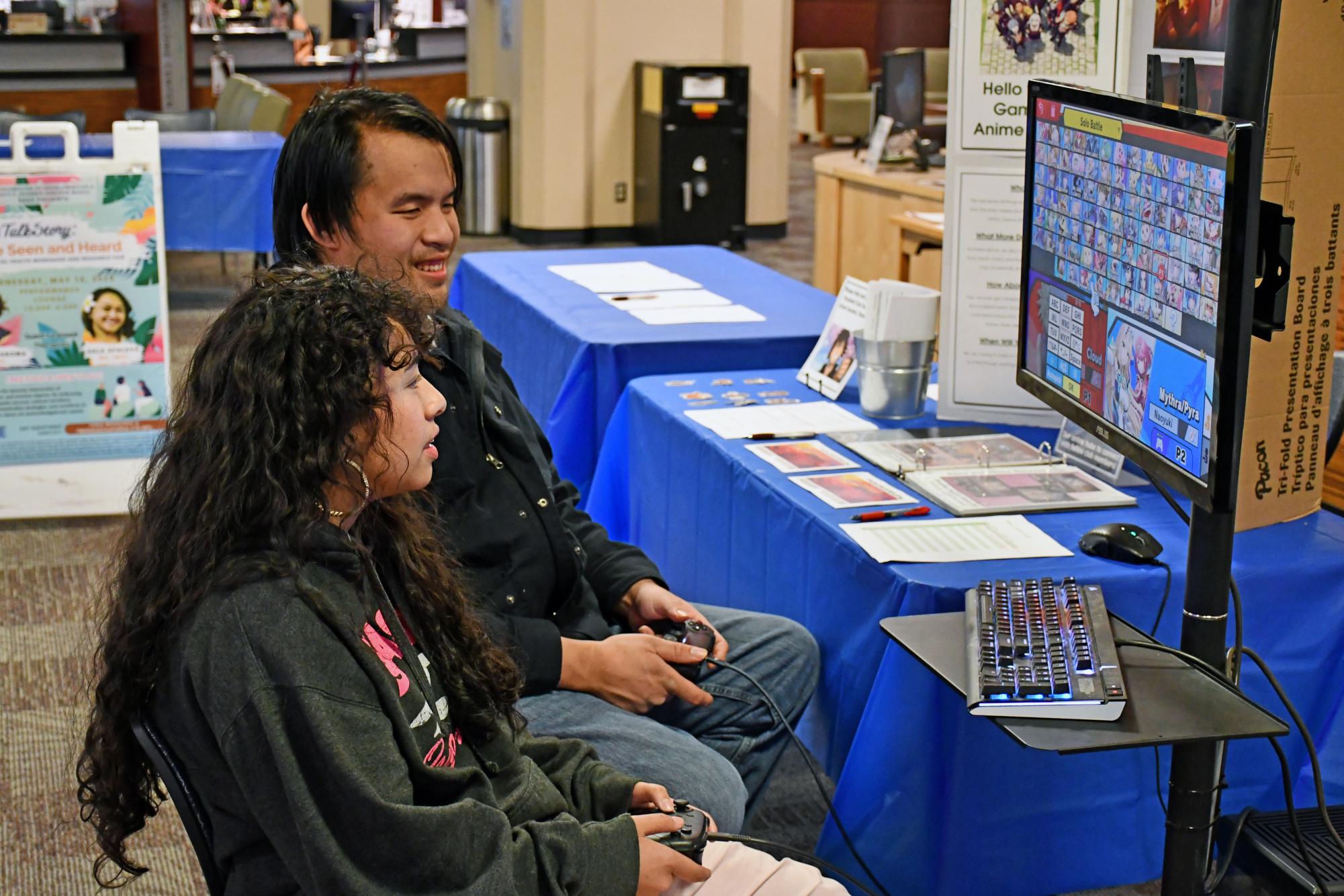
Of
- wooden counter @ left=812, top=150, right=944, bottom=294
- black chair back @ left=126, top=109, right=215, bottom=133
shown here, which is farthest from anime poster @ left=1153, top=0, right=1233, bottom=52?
black chair back @ left=126, top=109, right=215, bottom=133

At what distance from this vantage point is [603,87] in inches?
338

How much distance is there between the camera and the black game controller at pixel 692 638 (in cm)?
201

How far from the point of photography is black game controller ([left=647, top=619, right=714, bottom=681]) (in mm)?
2008

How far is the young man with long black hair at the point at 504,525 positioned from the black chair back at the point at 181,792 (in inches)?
23.9

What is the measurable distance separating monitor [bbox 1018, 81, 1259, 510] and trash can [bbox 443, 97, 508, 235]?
7309 millimetres

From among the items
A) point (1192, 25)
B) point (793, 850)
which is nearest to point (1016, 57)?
point (1192, 25)

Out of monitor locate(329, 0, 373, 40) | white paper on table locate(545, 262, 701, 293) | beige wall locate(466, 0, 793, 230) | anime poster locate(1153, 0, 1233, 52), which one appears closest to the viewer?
anime poster locate(1153, 0, 1233, 52)

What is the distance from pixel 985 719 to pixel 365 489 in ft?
2.89

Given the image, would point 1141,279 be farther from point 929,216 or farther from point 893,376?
point 929,216

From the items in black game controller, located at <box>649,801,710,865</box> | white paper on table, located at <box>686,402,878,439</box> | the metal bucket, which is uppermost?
the metal bucket

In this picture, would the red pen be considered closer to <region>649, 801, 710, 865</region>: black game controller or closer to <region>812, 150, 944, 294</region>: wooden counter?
<region>649, 801, 710, 865</region>: black game controller

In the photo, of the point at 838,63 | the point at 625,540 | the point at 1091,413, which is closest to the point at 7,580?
the point at 625,540

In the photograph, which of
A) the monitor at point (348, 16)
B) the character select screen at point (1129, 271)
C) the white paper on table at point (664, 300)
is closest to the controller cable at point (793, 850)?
the character select screen at point (1129, 271)

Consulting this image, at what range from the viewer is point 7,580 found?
3648mm
